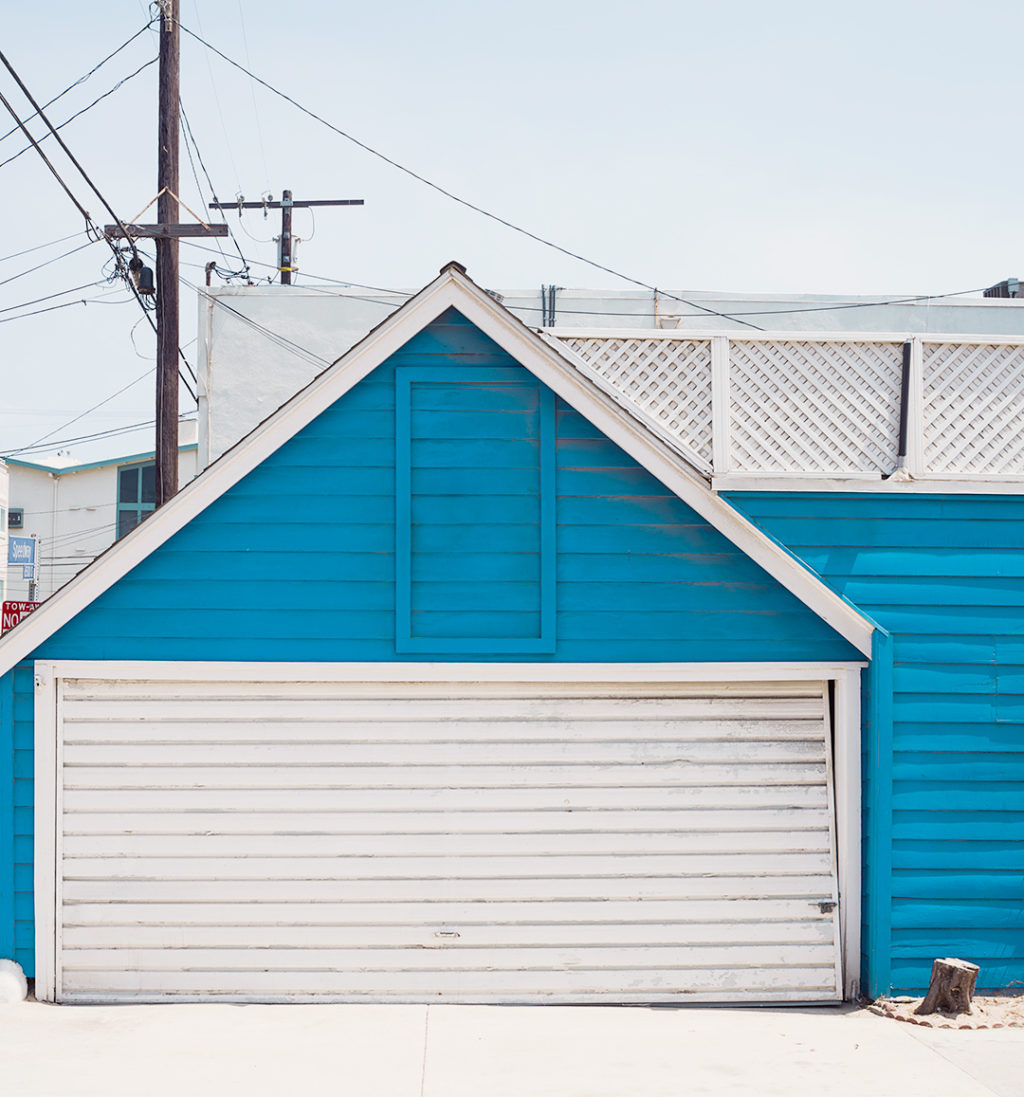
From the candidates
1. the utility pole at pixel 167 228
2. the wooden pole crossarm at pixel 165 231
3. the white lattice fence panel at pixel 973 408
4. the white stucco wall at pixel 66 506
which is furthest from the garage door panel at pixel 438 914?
the white stucco wall at pixel 66 506

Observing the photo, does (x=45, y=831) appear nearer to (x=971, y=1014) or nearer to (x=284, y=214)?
(x=971, y=1014)

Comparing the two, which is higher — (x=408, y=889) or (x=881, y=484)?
(x=881, y=484)

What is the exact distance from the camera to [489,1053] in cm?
566

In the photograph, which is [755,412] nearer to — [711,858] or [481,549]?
[481,549]

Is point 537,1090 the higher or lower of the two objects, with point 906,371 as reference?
lower

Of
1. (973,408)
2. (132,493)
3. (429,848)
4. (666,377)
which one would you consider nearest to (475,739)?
(429,848)

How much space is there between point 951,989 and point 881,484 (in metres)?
3.21

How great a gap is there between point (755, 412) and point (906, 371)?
106 cm

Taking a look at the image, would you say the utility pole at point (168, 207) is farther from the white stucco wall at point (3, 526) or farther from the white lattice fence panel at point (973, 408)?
the white stucco wall at point (3, 526)

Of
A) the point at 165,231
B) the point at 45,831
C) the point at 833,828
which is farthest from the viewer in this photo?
the point at 165,231

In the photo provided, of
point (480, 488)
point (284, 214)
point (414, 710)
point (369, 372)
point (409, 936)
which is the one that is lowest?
point (409, 936)

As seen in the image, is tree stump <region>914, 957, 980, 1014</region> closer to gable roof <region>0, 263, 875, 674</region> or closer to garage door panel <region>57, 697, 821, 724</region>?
garage door panel <region>57, 697, 821, 724</region>

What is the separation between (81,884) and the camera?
21.4ft

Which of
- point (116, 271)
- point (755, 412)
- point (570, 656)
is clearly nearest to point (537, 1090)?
point (570, 656)
